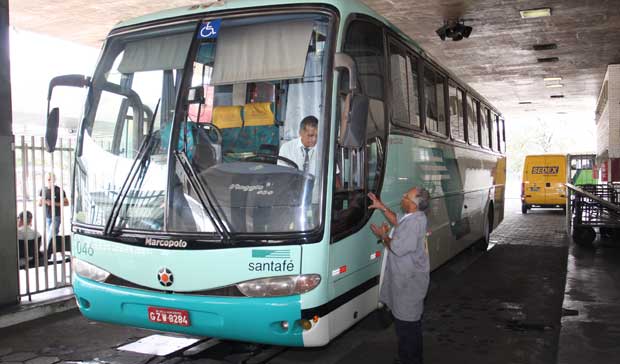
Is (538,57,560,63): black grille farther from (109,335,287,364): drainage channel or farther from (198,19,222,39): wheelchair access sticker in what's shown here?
(198,19,222,39): wheelchair access sticker

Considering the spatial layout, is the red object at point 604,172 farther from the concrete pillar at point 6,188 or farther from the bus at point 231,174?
the concrete pillar at point 6,188

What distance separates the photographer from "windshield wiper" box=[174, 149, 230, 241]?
434cm

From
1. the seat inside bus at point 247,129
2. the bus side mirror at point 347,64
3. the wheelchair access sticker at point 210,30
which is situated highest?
the wheelchair access sticker at point 210,30

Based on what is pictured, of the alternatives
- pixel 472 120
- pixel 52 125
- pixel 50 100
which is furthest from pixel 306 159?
pixel 472 120

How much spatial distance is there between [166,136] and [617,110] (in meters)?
17.2

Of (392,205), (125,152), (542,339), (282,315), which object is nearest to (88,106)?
(125,152)

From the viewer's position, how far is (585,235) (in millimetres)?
12797

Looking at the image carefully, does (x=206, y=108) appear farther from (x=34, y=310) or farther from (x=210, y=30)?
(x=34, y=310)

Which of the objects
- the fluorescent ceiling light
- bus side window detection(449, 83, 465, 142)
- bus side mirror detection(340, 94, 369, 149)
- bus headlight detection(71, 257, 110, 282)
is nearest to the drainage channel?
bus headlight detection(71, 257, 110, 282)

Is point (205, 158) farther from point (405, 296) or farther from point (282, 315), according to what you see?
point (405, 296)

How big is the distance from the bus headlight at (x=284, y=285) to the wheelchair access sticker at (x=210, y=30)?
2066 millimetres

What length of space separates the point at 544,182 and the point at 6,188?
21587 millimetres

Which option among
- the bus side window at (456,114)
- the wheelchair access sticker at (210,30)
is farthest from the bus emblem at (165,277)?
the bus side window at (456,114)

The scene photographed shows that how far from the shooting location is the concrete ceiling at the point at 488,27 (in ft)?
37.1
